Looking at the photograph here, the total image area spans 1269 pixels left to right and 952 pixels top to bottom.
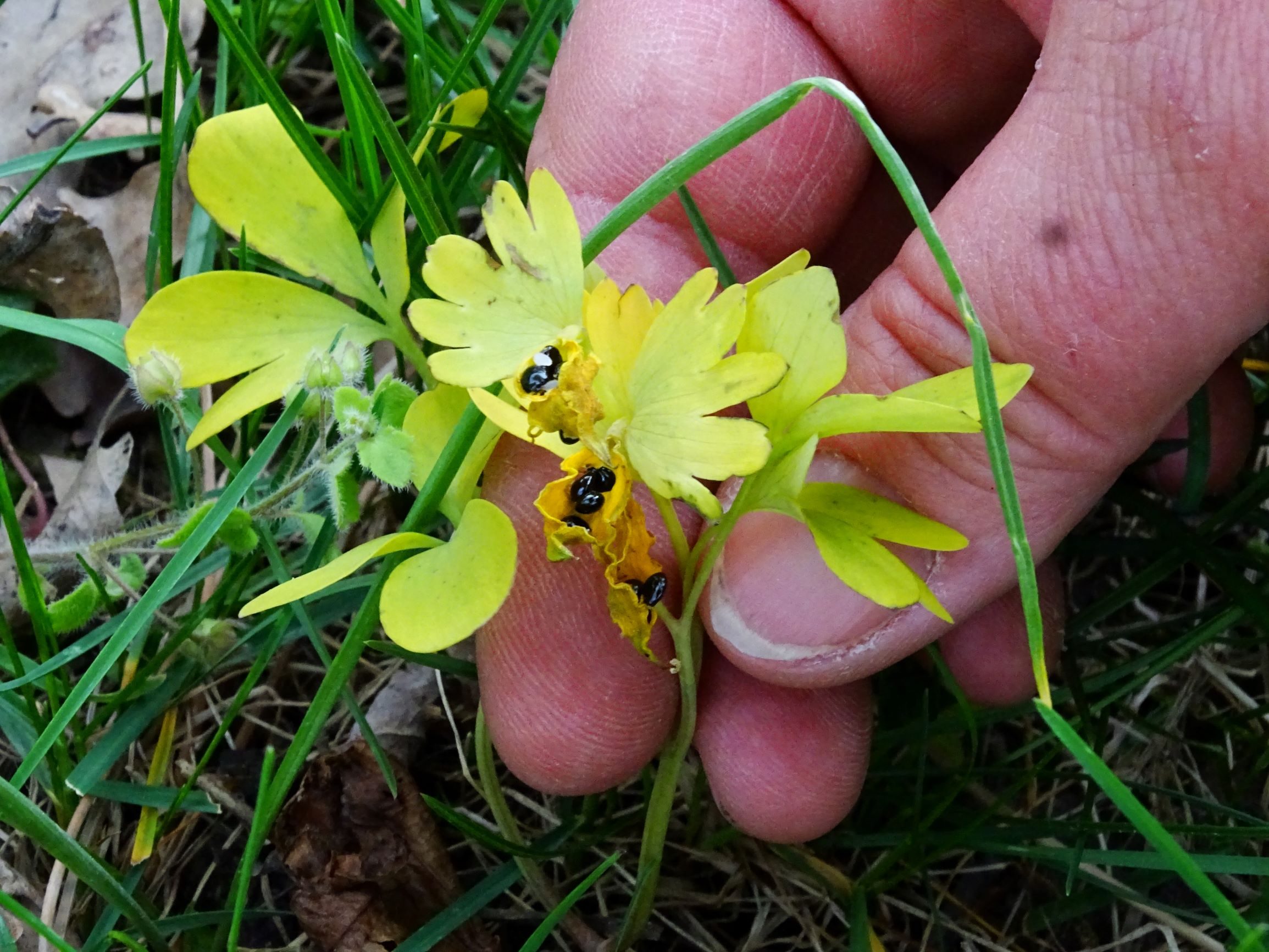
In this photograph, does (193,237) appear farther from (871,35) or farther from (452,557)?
(871,35)

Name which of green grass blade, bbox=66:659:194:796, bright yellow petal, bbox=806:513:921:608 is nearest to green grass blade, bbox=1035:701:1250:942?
bright yellow petal, bbox=806:513:921:608

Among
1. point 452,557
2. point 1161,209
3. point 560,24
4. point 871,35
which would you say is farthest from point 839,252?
point 452,557

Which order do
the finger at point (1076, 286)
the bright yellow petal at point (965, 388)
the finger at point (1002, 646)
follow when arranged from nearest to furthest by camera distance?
1. the bright yellow petal at point (965, 388)
2. the finger at point (1076, 286)
3. the finger at point (1002, 646)

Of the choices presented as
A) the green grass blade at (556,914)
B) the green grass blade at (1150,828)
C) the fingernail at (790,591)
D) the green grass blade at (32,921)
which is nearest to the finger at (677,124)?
the fingernail at (790,591)

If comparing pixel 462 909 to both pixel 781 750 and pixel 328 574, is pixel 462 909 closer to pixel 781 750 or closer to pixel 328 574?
pixel 781 750

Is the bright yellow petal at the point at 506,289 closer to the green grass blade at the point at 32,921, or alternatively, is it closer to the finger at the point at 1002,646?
the green grass blade at the point at 32,921
